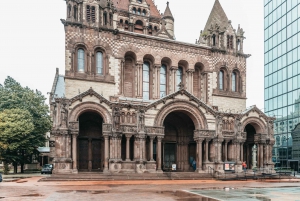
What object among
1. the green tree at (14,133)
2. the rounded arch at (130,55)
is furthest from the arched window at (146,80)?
the green tree at (14,133)

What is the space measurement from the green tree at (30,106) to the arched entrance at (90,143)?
563 inches

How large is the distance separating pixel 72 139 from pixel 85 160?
14.1ft

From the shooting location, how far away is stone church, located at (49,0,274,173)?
32.0m

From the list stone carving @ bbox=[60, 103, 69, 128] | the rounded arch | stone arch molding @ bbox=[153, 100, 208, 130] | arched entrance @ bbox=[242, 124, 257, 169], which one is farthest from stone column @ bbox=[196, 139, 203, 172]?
stone carving @ bbox=[60, 103, 69, 128]

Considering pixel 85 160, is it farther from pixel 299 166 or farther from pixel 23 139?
pixel 299 166

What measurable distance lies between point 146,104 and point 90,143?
24.5ft

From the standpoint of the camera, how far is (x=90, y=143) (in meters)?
34.7

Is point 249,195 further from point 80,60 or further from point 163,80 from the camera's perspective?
point 80,60

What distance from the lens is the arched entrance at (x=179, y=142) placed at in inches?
1510

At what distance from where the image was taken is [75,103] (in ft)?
103

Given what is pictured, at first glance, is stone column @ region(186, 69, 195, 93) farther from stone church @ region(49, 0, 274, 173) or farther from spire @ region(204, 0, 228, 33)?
spire @ region(204, 0, 228, 33)

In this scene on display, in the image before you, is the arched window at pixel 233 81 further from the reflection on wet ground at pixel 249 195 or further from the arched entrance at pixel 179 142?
the reflection on wet ground at pixel 249 195

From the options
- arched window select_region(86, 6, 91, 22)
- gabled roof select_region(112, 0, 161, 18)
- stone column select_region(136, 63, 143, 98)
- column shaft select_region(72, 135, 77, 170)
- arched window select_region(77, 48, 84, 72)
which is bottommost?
column shaft select_region(72, 135, 77, 170)

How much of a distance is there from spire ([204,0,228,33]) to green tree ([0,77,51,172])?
27.5m
